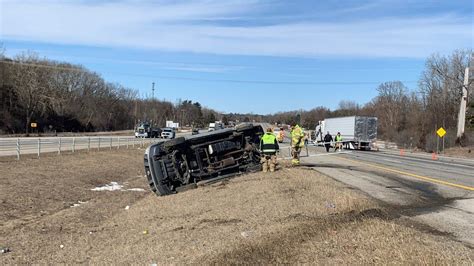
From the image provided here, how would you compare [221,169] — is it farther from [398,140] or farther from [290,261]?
[398,140]

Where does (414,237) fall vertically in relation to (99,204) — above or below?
above

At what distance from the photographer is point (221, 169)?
665 inches

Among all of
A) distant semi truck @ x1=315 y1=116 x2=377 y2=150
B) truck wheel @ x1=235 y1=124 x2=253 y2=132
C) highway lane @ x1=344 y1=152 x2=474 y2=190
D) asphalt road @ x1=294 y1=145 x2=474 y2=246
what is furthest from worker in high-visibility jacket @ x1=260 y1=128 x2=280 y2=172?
distant semi truck @ x1=315 y1=116 x2=377 y2=150

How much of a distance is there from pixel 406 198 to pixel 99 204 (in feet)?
31.7

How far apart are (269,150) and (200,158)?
2674 mm

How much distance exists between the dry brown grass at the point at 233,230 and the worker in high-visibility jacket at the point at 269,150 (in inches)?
33.7

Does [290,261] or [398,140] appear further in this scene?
[398,140]

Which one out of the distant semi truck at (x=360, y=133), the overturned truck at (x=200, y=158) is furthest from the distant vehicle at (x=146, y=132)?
the overturned truck at (x=200, y=158)

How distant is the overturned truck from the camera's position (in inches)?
611

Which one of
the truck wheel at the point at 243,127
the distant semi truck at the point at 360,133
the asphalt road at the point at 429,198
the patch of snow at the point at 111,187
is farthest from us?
the distant semi truck at the point at 360,133

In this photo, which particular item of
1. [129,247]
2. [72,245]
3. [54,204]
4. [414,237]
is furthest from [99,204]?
[414,237]

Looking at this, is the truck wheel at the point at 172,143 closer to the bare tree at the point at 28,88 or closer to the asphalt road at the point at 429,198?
the asphalt road at the point at 429,198

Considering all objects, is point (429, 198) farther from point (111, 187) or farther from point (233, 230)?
point (111, 187)

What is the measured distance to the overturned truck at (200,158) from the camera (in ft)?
50.9
